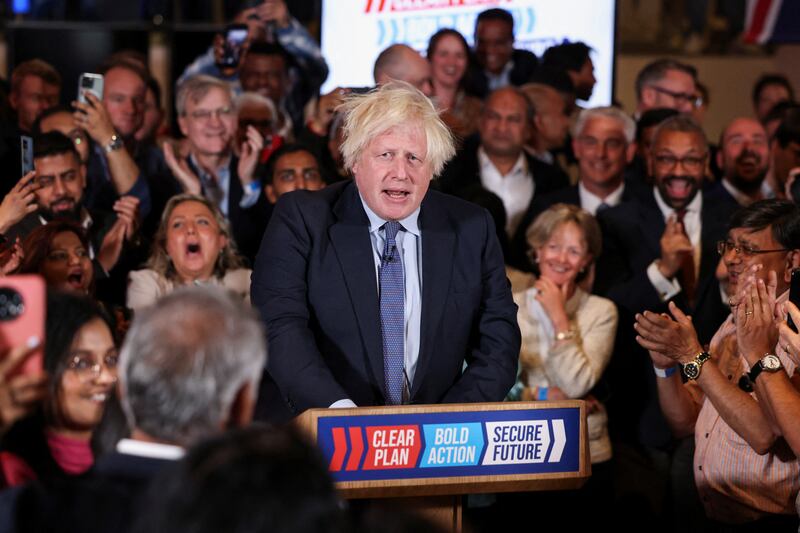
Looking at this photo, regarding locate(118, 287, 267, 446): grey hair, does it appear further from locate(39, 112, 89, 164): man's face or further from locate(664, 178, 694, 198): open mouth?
locate(664, 178, 694, 198): open mouth

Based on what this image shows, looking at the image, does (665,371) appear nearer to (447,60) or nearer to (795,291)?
(795,291)

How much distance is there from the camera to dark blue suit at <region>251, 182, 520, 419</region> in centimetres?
340

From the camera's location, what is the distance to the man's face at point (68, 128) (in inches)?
212

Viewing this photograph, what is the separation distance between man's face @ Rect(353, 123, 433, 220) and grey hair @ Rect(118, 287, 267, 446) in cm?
147

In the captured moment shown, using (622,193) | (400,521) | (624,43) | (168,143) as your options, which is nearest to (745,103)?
(624,43)

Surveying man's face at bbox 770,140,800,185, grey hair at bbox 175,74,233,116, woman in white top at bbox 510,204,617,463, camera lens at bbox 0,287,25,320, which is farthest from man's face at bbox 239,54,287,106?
camera lens at bbox 0,287,25,320

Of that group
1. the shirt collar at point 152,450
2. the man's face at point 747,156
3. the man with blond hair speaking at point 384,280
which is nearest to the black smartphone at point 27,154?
the man with blond hair speaking at point 384,280

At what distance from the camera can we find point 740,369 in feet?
12.5

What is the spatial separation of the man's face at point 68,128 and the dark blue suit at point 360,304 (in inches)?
84.9

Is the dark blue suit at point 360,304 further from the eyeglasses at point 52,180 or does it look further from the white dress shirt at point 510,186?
the white dress shirt at point 510,186

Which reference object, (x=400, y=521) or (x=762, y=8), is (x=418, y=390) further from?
(x=762, y=8)

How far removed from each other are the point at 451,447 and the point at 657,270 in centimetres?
242

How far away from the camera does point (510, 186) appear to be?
595 centimetres

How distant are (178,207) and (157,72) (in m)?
4.33
